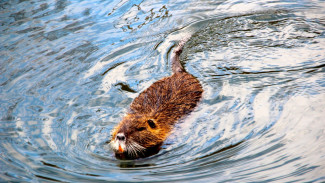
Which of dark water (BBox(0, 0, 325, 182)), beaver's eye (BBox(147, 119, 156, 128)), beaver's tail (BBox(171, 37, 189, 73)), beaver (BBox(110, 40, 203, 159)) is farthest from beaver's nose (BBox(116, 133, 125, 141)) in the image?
beaver's tail (BBox(171, 37, 189, 73))

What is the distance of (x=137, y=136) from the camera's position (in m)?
3.97

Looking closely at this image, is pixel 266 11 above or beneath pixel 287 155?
above

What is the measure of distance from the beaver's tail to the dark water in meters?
0.14

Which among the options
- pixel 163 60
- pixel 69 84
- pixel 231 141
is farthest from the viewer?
pixel 163 60

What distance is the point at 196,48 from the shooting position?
5965 millimetres

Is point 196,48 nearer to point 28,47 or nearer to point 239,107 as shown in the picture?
point 239,107

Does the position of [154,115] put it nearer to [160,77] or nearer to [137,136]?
[137,136]

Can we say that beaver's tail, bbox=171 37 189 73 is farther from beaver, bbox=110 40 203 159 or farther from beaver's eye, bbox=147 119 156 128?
beaver's eye, bbox=147 119 156 128

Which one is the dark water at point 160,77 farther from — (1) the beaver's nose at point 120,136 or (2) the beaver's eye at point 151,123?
(2) the beaver's eye at point 151,123

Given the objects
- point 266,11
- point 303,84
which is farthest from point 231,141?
point 266,11

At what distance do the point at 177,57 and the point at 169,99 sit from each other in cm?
125

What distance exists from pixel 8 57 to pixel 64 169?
3243 millimetres

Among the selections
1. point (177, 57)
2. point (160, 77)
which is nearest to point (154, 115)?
point (160, 77)

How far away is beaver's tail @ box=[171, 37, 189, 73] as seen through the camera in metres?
5.24
